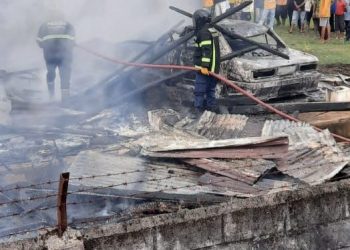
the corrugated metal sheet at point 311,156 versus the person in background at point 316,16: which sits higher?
the person in background at point 316,16

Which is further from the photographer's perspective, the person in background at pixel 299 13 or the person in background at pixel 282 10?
the person in background at pixel 282 10

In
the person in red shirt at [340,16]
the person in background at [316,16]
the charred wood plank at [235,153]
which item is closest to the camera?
the charred wood plank at [235,153]

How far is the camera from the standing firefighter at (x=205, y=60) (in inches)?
379

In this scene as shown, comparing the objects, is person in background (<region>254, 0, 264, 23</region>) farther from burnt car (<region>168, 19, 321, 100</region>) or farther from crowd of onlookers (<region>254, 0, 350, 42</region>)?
burnt car (<region>168, 19, 321, 100</region>)

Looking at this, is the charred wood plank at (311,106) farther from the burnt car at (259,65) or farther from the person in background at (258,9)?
the person in background at (258,9)

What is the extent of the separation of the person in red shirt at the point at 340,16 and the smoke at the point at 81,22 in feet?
21.8

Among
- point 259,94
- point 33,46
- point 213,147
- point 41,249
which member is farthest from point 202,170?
point 33,46

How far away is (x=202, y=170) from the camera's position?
7094 millimetres

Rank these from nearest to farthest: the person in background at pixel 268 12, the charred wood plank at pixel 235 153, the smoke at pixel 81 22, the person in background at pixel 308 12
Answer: the charred wood plank at pixel 235 153 < the smoke at pixel 81 22 < the person in background at pixel 268 12 < the person in background at pixel 308 12

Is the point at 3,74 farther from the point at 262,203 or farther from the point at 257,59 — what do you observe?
the point at 262,203

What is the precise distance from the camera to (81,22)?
1580 centimetres

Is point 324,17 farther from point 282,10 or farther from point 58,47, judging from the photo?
point 58,47

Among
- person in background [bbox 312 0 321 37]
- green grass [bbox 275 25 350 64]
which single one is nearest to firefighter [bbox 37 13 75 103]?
green grass [bbox 275 25 350 64]

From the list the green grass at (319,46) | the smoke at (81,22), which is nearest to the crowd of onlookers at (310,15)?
the green grass at (319,46)
